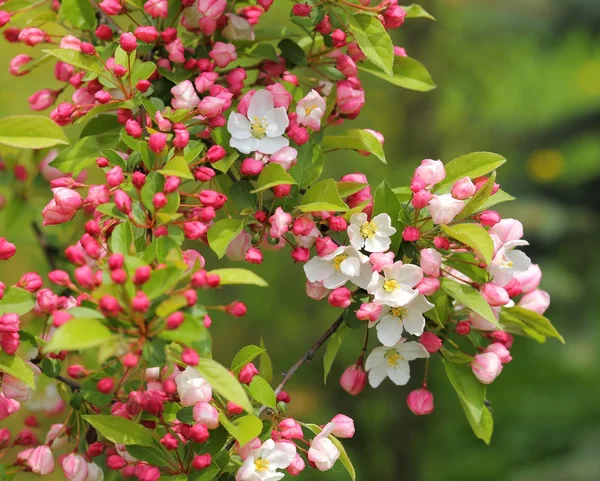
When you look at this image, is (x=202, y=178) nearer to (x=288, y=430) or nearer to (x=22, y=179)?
(x=288, y=430)

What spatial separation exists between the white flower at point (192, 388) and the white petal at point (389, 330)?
0.27 meters

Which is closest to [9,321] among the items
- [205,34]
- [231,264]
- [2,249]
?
[2,249]

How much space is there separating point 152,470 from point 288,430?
0.58 ft

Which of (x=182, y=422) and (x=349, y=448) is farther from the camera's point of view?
(x=349, y=448)

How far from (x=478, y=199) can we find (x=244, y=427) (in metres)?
0.43

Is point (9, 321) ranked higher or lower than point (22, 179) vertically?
higher

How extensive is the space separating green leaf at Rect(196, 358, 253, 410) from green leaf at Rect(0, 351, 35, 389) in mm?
255

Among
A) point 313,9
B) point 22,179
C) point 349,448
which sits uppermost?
point 313,9

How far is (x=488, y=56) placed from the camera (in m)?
4.53

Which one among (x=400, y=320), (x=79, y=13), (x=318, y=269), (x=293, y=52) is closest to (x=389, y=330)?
(x=400, y=320)

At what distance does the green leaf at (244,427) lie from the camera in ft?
3.06

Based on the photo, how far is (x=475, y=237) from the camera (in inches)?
40.4

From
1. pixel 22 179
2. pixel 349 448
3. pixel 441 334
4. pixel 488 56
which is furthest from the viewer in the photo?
pixel 488 56

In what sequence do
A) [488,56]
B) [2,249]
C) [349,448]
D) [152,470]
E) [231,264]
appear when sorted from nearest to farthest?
[152,470] → [2,249] → [231,264] → [349,448] → [488,56]
